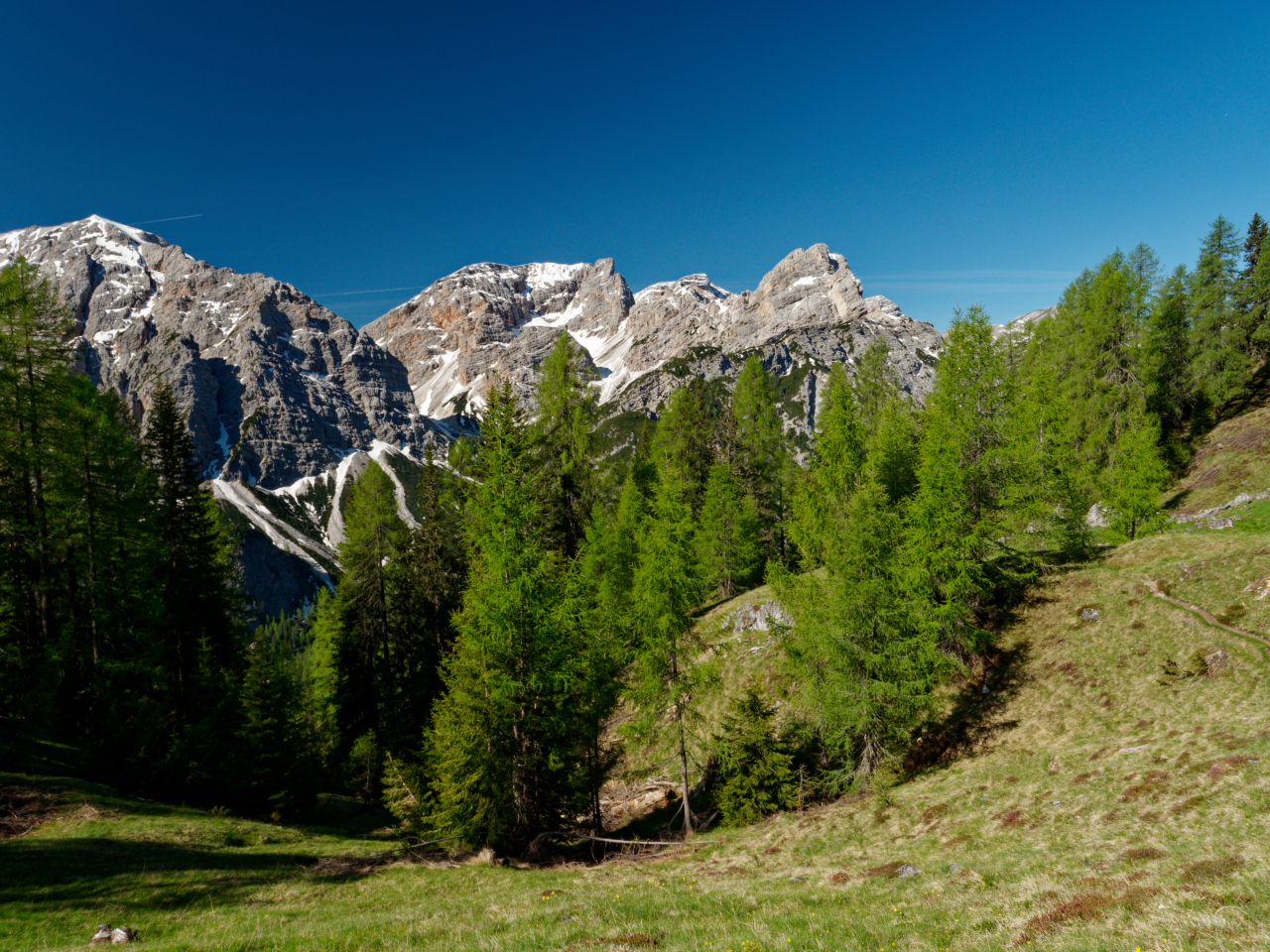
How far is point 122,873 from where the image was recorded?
12.8m

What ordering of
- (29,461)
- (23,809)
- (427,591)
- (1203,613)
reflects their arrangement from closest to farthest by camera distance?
(23,809), (29,461), (1203,613), (427,591)

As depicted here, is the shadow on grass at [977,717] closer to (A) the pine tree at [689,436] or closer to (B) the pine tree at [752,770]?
(B) the pine tree at [752,770]

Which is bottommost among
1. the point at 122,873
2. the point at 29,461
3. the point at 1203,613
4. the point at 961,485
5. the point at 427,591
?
the point at 122,873

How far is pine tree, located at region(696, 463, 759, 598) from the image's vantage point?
39500 millimetres

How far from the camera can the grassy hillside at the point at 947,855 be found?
871cm

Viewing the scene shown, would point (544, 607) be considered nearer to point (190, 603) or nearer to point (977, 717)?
point (977, 717)

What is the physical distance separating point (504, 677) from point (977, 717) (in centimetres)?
2010

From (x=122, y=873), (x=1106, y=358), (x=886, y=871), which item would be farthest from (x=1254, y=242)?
(x=122, y=873)

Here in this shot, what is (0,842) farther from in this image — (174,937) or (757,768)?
(757,768)

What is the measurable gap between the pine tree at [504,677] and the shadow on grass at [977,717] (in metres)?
15.6

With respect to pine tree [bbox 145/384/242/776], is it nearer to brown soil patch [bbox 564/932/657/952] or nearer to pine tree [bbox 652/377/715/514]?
brown soil patch [bbox 564/932/657/952]

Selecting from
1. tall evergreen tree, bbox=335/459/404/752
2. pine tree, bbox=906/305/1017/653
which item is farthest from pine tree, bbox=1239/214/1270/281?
tall evergreen tree, bbox=335/459/404/752

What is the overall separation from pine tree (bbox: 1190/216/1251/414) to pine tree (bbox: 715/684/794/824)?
49094 mm

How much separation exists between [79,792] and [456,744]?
12.1 m
